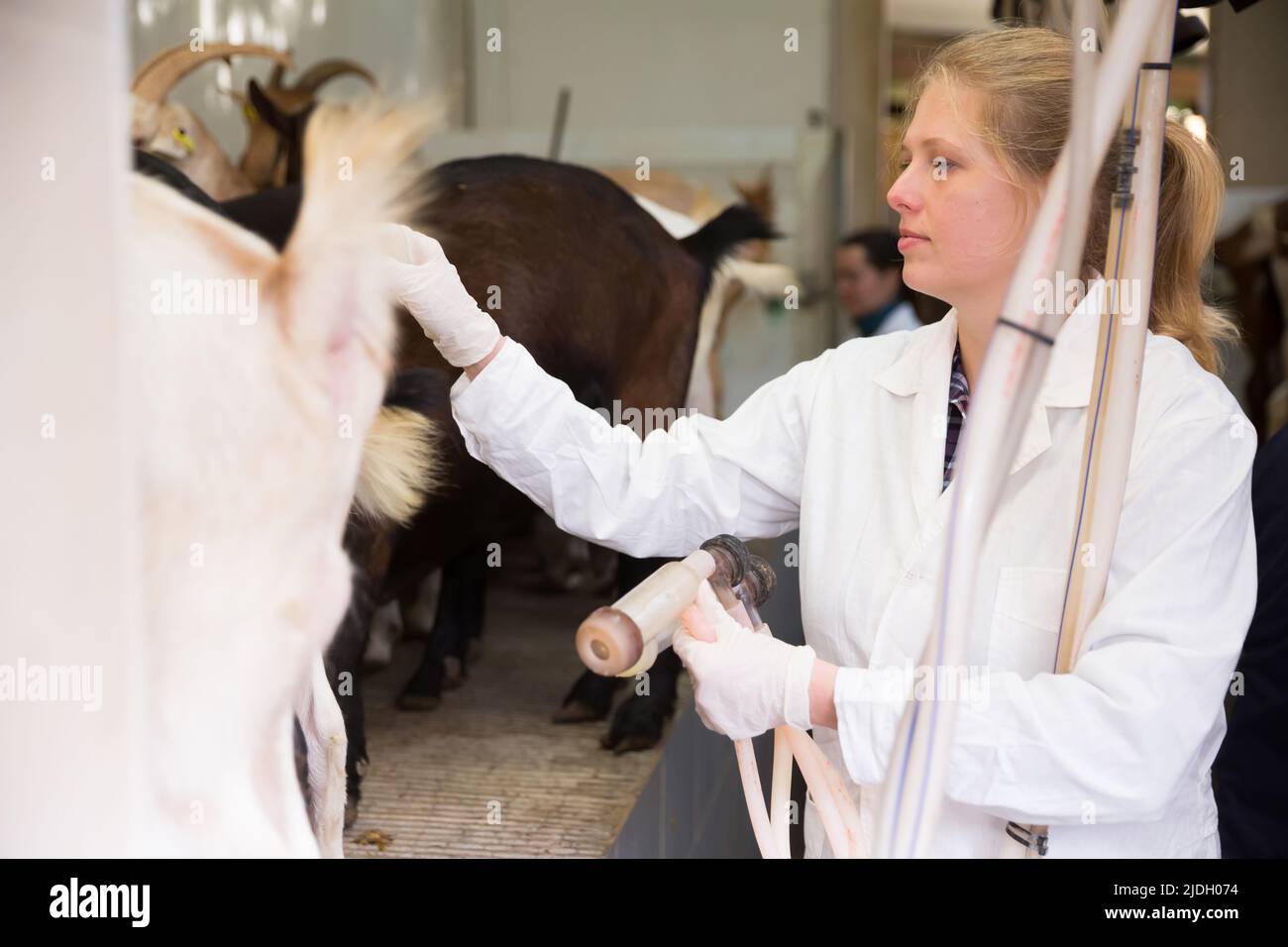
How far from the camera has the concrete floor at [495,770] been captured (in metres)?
1.87

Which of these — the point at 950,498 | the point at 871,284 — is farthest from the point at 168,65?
the point at 871,284

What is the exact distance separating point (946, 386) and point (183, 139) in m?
1.68

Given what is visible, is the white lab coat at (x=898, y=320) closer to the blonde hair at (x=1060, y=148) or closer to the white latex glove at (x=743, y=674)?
the blonde hair at (x=1060, y=148)

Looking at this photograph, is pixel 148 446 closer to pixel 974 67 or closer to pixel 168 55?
pixel 974 67

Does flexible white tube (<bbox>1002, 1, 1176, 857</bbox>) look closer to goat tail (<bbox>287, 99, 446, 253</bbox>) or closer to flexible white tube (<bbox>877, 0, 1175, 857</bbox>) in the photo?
flexible white tube (<bbox>877, 0, 1175, 857</bbox>)

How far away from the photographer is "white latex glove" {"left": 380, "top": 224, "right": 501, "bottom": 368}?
1278mm

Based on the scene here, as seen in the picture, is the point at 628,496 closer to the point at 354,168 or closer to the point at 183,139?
the point at 354,168

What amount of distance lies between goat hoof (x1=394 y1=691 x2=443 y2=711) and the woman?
3.80 feet

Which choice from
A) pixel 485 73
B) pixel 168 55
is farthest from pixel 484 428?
pixel 485 73

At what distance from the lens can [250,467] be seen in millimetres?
1012

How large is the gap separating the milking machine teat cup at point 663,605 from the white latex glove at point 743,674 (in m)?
0.03

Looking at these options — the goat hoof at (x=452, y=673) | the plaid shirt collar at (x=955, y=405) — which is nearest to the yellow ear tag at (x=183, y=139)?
the goat hoof at (x=452, y=673)

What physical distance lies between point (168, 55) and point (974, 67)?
1.52 meters

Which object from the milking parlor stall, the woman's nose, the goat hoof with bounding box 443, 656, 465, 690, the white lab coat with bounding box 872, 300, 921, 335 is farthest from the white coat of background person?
the woman's nose
